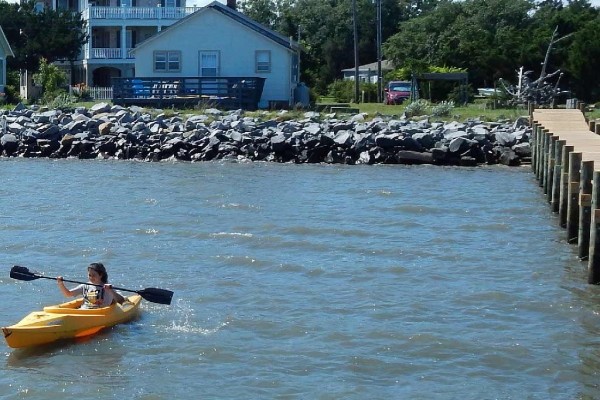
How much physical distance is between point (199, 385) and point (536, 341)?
3581 mm

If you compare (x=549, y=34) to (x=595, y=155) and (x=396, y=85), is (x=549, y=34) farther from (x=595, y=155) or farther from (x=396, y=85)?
(x=595, y=155)

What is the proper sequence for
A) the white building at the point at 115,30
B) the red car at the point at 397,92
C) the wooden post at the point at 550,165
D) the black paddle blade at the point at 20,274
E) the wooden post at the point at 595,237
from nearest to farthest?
the black paddle blade at the point at 20,274 < the wooden post at the point at 595,237 < the wooden post at the point at 550,165 < the red car at the point at 397,92 < the white building at the point at 115,30

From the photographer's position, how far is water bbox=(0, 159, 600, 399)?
10648mm

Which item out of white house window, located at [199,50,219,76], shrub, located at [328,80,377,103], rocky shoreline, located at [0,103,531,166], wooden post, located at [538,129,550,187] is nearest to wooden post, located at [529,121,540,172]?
rocky shoreline, located at [0,103,531,166]

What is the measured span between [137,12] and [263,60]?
1770cm

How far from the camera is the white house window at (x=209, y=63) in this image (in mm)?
46312

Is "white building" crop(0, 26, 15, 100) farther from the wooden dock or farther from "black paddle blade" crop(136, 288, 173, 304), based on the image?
"black paddle blade" crop(136, 288, 173, 304)

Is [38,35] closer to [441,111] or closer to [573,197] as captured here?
[441,111]

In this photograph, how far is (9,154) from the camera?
34219 mm

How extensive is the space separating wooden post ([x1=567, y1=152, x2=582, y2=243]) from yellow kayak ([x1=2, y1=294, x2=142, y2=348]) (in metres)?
7.00

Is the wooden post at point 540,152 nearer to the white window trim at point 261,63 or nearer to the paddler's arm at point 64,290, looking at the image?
the paddler's arm at point 64,290

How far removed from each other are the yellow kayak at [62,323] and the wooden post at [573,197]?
276 inches

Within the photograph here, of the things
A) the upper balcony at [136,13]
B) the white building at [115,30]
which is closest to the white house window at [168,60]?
the white building at [115,30]

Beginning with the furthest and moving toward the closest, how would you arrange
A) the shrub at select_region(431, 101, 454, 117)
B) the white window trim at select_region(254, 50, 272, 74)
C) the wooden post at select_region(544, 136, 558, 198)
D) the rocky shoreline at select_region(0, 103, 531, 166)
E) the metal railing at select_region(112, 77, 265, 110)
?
the white window trim at select_region(254, 50, 272, 74) → the metal railing at select_region(112, 77, 265, 110) → the shrub at select_region(431, 101, 454, 117) → the rocky shoreline at select_region(0, 103, 531, 166) → the wooden post at select_region(544, 136, 558, 198)
